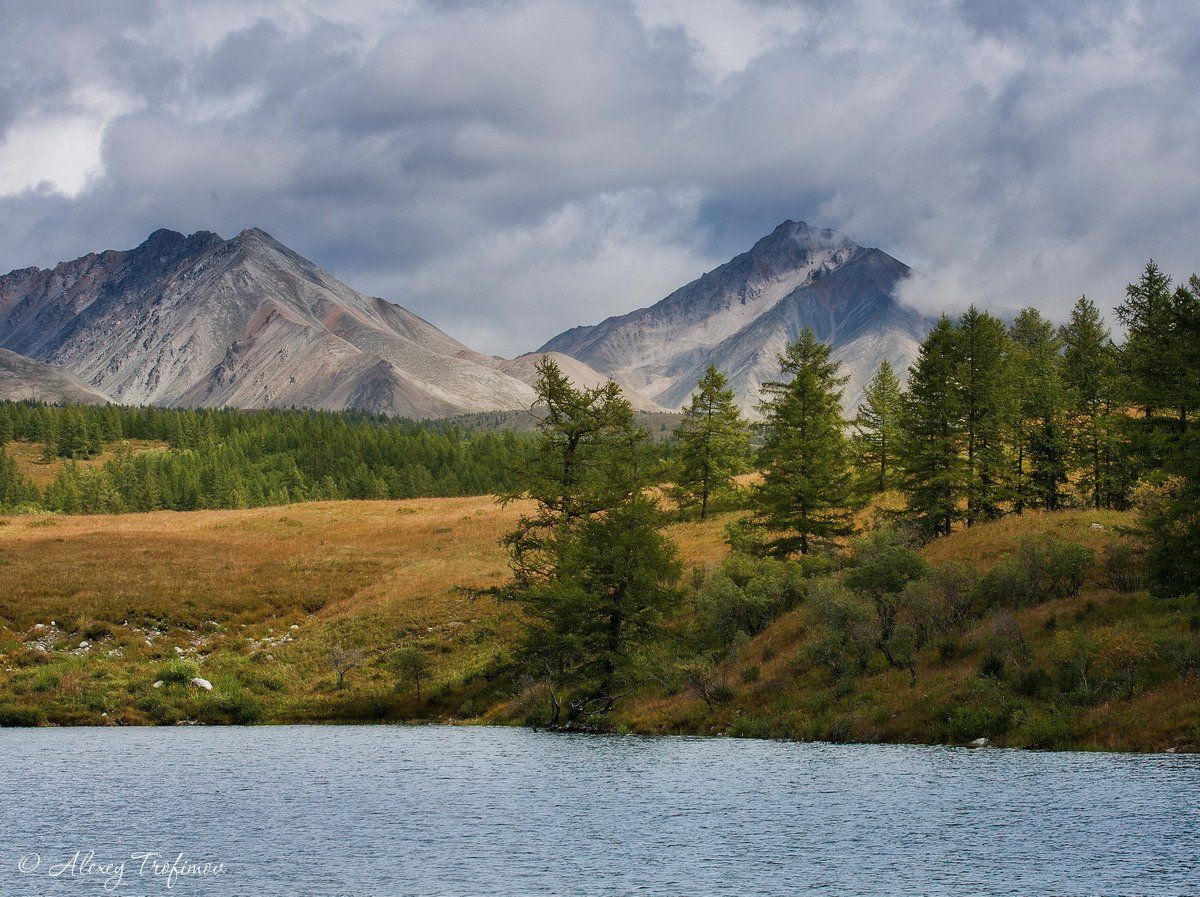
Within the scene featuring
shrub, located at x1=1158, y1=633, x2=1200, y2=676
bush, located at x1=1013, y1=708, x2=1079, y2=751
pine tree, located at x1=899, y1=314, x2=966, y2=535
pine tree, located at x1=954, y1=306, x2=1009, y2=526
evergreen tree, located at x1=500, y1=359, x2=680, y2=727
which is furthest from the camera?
pine tree, located at x1=954, y1=306, x2=1009, y2=526

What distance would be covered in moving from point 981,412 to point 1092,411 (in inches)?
527

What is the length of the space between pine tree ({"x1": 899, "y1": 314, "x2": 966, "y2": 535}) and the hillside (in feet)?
9.45

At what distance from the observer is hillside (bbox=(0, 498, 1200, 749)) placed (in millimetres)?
36344

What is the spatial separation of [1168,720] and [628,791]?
16.7 meters

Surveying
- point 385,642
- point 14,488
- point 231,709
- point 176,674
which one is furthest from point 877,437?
point 14,488

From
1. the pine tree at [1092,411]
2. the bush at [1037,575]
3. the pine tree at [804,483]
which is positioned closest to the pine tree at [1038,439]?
the pine tree at [1092,411]

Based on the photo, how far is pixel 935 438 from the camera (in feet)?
196

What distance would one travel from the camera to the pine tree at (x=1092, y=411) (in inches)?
2486

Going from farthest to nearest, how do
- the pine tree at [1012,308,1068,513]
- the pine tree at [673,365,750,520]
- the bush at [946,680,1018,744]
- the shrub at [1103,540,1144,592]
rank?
1. the pine tree at [673,365,750,520]
2. the pine tree at [1012,308,1068,513]
3. the shrub at [1103,540,1144,592]
4. the bush at [946,680,1018,744]

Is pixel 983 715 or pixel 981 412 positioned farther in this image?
pixel 981 412

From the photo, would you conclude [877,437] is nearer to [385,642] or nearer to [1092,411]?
[1092,411]

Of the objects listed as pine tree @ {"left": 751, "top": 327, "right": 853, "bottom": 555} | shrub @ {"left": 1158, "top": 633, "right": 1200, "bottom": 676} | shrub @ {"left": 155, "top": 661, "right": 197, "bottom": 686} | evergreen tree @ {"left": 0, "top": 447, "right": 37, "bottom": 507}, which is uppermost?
evergreen tree @ {"left": 0, "top": 447, "right": 37, "bottom": 507}

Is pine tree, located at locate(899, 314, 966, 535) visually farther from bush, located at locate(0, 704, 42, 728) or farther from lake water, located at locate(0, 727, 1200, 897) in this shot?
bush, located at locate(0, 704, 42, 728)

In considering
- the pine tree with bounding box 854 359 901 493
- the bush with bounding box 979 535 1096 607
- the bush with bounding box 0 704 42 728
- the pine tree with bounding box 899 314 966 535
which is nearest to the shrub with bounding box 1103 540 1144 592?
the bush with bounding box 979 535 1096 607
